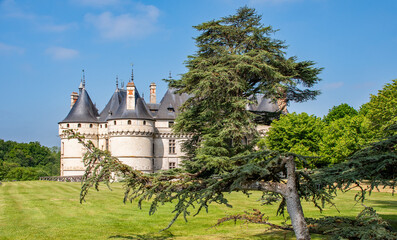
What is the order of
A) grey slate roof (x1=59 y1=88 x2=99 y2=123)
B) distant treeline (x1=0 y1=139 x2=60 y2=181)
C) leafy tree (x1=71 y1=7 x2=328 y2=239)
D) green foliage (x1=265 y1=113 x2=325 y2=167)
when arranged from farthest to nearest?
1. distant treeline (x1=0 y1=139 x2=60 y2=181)
2. grey slate roof (x1=59 y1=88 x2=99 y2=123)
3. green foliage (x1=265 y1=113 x2=325 y2=167)
4. leafy tree (x1=71 y1=7 x2=328 y2=239)

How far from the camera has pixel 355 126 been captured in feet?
99.2

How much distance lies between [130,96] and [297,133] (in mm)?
15285

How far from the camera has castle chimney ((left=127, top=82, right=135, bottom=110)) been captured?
34625mm

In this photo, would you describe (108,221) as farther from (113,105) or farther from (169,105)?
(113,105)

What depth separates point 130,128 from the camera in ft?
115

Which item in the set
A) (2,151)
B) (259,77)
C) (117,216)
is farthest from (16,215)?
(2,151)

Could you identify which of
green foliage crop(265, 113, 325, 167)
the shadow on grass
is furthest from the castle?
the shadow on grass

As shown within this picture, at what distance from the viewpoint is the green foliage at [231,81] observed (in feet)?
61.3

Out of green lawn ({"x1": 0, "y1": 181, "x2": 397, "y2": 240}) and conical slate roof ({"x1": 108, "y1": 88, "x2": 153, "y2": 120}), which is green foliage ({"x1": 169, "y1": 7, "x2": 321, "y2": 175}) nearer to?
green lawn ({"x1": 0, "y1": 181, "x2": 397, "y2": 240})

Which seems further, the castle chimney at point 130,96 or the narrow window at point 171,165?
the narrow window at point 171,165

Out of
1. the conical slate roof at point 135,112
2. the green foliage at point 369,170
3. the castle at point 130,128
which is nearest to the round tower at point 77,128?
the castle at point 130,128

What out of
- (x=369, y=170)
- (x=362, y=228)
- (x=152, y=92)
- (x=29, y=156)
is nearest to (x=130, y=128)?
(x=152, y=92)

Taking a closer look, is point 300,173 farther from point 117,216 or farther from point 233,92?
point 233,92

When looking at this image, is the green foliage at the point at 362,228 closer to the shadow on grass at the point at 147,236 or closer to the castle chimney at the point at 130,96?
the shadow on grass at the point at 147,236
